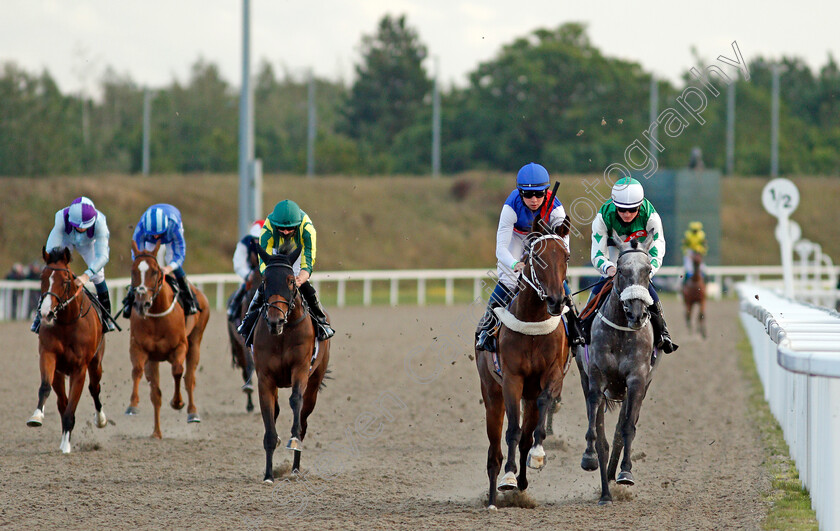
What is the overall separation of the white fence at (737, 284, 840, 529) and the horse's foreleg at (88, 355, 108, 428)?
515cm

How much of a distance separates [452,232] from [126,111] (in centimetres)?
2602

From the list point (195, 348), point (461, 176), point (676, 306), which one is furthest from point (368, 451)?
point (461, 176)

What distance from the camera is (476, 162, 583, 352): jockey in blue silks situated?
6.46m

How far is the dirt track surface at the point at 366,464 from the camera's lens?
615cm

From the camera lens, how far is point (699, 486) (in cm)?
701

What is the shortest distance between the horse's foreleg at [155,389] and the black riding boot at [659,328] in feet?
14.3

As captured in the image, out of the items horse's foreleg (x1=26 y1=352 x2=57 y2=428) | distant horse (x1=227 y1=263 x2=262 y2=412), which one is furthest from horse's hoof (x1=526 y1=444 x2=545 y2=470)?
distant horse (x1=227 y1=263 x2=262 y2=412)

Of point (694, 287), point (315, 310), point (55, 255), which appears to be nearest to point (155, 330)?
point (55, 255)

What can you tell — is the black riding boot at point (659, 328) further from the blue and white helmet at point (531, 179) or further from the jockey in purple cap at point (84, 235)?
the jockey in purple cap at point (84, 235)

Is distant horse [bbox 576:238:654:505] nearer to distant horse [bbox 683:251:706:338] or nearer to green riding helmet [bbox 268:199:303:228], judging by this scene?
green riding helmet [bbox 268:199:303:228]

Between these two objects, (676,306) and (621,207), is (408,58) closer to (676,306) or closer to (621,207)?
(676,306)

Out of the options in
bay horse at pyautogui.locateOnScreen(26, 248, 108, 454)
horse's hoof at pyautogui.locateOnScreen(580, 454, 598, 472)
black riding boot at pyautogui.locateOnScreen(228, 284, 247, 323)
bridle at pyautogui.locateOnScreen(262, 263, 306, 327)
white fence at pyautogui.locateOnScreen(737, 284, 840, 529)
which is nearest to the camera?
white fence at pyautogui.locateOnScreen(737, 284, 840, 529)

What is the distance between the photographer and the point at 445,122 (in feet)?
169

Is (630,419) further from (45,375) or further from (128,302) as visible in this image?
(128,302)
